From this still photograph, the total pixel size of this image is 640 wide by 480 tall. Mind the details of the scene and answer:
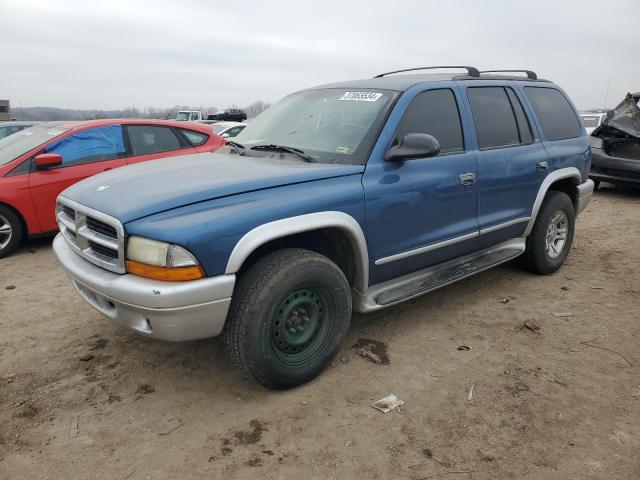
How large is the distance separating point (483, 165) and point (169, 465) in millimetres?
2970

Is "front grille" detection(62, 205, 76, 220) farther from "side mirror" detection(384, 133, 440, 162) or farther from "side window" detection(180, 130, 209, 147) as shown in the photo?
"side window" detection(180, 130, 209, 147)

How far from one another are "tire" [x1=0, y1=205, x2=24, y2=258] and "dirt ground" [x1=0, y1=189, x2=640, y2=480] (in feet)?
5.06

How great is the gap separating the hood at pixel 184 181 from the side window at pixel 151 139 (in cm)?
305

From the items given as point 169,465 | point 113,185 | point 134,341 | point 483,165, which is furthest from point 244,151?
point 169,465

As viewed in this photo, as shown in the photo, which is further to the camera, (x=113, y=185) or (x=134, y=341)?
(x=134, y=341)

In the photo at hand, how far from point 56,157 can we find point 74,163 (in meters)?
0.27

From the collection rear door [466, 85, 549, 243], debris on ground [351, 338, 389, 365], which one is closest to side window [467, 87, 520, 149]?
rear door [466, 85, 549, 243]

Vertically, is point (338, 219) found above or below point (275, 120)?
below

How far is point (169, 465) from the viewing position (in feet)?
7.84

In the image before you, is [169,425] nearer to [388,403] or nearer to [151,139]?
[388,403]

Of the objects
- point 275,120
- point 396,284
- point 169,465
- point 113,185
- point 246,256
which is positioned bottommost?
point 169,465

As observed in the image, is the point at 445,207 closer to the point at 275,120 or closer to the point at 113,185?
the point at 275,120

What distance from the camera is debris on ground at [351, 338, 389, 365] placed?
3.36 meters

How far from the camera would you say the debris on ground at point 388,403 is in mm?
2818
